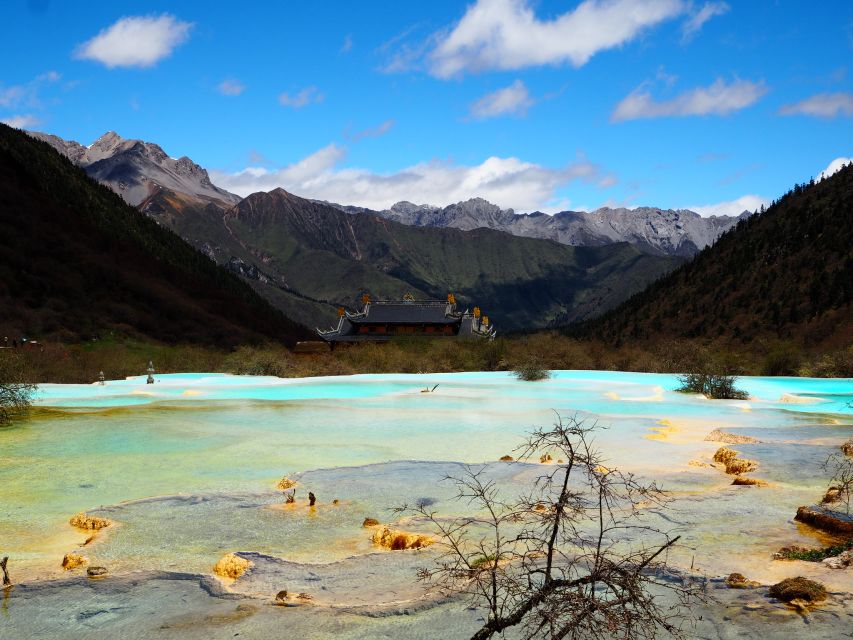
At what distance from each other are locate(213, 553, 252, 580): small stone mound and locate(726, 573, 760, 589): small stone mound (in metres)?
4.29

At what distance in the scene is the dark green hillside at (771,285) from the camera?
47.8 meters

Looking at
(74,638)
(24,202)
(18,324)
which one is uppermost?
(24,202)

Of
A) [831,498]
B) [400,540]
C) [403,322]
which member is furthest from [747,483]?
[403,322]

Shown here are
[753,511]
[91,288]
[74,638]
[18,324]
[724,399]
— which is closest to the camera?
[74,638]

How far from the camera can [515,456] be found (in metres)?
12.2

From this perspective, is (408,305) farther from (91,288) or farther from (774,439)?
(774,439)

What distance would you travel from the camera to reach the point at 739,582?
5.89 metres

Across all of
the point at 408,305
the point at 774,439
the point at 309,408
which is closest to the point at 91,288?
the point at 408,305

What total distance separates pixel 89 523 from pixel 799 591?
707cm

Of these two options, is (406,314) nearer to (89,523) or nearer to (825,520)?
(89,523)

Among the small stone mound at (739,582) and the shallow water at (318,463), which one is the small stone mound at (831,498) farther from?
the small stone mound at (739,582)

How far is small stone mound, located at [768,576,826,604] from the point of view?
547 cm

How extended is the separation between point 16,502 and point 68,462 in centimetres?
259

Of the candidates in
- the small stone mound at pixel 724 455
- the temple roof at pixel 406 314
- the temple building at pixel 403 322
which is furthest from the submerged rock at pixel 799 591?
the temple roof at pixel 406 314
